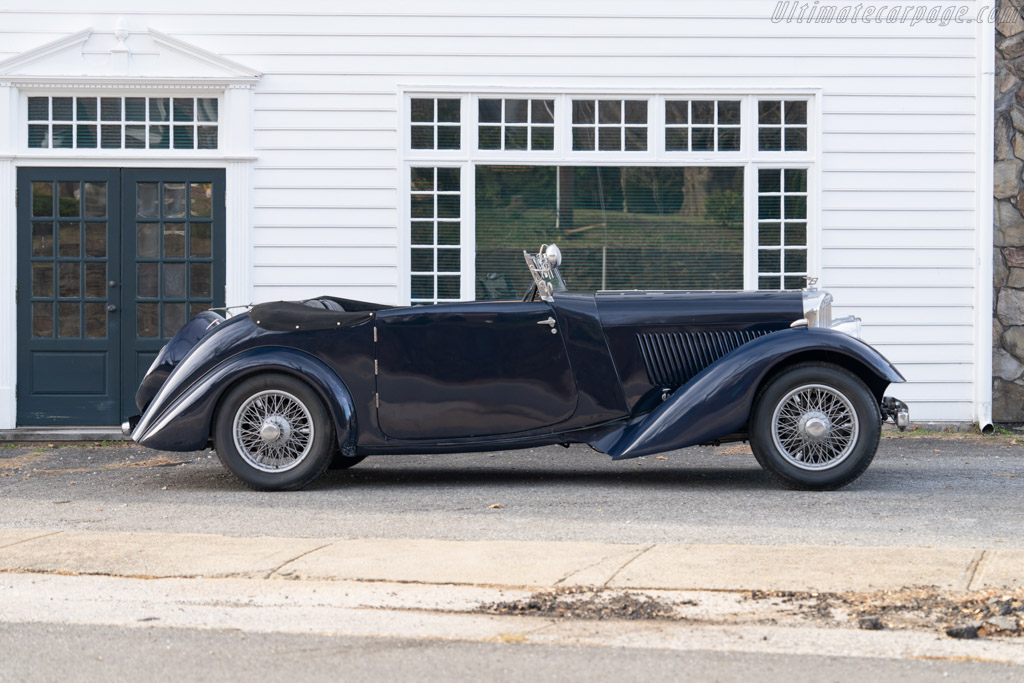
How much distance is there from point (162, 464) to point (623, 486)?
3.73m

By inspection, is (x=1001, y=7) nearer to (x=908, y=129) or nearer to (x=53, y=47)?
(x=908, y=129)

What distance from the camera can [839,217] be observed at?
454 inches

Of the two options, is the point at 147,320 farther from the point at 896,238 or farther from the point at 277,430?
the point at 896,238

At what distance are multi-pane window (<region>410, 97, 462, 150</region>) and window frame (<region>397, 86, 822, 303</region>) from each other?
0.06 m

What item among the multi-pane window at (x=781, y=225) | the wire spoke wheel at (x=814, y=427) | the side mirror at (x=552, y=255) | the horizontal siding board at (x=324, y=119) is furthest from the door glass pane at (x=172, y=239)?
the wire spoke wheel at (x=814, y=427)

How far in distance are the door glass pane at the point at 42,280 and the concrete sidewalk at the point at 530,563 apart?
5664mm

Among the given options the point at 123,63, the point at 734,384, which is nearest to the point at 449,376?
the point at 734,384

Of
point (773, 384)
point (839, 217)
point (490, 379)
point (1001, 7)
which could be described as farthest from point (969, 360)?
point (490, 379)

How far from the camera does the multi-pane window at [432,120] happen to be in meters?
11.5

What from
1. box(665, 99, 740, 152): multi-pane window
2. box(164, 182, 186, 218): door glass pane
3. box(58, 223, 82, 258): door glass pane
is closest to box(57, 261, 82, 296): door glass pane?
box(58, 223, 82, 258): door glass pane

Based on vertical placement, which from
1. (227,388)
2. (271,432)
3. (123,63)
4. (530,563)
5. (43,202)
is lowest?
(530,563)

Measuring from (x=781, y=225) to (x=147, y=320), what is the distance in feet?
19.3

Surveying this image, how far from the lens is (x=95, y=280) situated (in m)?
11.4

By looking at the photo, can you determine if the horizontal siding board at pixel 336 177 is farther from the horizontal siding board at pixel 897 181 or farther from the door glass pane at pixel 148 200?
the horizontal siding board at pixel 897 181
